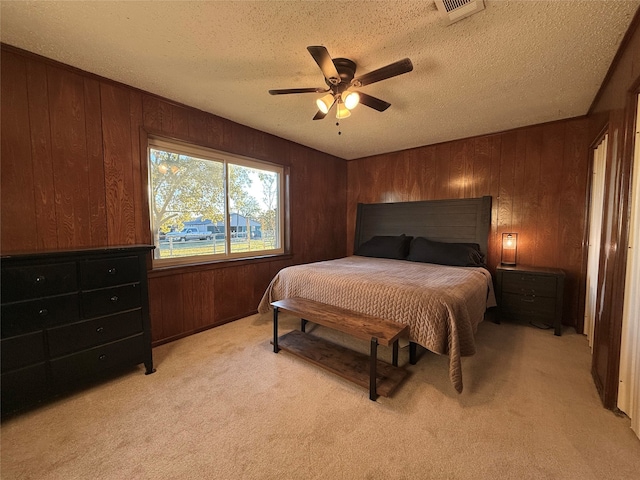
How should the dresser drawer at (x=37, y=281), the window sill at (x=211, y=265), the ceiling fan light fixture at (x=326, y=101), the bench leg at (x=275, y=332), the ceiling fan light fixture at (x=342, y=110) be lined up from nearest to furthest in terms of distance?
the dresser drawer at (x=37, y=281), the ceiling fan light fixture at (x=326, y=101), the ceiling fan light fixture at (x=342, y=110), the bench leg at (x=275, y=332), the window sill at (x=211, y=265)

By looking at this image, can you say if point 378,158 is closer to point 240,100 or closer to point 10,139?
point 240,100

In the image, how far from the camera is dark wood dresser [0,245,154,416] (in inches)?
61.8

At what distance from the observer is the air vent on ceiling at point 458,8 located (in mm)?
1417

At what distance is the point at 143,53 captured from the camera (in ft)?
6.24

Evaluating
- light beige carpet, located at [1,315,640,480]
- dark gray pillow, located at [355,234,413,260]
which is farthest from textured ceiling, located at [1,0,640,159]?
light beige carpet, located at [1,315,640,480]

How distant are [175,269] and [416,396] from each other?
2.50 meters

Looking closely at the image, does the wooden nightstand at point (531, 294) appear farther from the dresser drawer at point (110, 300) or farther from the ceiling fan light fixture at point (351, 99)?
the dresser drawer at point (110, 300)

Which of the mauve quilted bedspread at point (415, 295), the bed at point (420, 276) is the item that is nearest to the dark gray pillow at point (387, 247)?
the bed at point (420, 276)

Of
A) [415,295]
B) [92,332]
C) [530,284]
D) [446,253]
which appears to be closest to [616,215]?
[415,295]

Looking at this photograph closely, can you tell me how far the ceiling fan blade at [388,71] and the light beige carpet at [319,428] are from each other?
2.18 m

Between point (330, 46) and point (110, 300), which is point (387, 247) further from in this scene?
point (110, 300)

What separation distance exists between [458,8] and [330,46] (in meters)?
0.77

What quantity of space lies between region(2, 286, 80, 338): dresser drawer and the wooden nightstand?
409cm

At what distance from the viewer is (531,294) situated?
297cm
